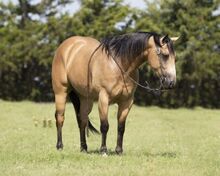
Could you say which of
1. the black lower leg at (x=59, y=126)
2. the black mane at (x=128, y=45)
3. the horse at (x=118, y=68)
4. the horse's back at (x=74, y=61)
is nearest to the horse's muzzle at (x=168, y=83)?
the horse at (x=118, y=68)

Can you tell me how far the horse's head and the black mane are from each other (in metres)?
0.13

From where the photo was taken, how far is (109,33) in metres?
36.7

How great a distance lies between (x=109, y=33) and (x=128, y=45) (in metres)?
26.2

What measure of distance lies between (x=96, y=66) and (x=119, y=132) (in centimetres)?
138

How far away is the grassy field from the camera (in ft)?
29.5

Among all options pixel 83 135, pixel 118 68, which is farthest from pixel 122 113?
pixel 83 135

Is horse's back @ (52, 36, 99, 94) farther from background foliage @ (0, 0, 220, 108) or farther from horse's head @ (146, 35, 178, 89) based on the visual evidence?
background foliage @ (0, 0, 220, 108)

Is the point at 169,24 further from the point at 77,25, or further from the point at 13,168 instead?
the point at 13,168

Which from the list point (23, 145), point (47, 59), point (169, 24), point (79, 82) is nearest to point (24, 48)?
point (47, 59)

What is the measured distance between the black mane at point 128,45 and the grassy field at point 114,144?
6.30 ft

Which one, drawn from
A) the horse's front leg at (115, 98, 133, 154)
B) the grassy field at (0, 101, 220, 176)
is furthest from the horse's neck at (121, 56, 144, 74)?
the grassy field at (0, 101, 220, 176)

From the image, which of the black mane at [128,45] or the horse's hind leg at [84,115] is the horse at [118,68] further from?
the horse's hind leg at [84,115]

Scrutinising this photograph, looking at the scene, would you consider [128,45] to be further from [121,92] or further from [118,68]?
[121,92]

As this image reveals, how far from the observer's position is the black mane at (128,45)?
1052 cm
